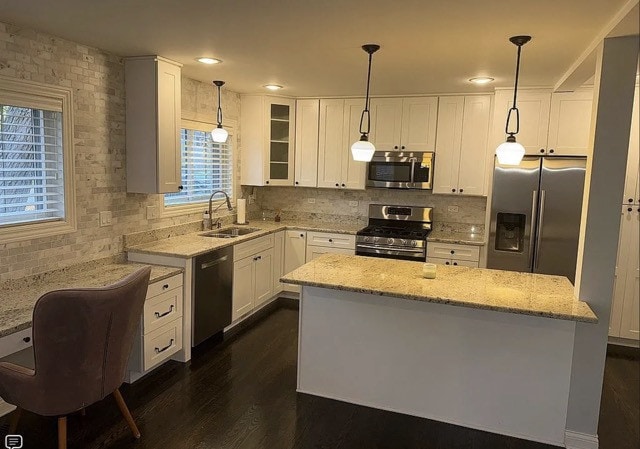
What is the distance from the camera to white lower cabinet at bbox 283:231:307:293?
17.0 ft

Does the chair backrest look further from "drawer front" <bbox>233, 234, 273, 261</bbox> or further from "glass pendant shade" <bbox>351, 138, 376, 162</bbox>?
"drawer front" <bbox>233, 234, 273, 261</bbox>

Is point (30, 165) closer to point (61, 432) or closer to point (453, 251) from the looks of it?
point (61, 432)

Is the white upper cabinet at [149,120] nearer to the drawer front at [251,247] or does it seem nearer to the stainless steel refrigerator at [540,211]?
the drawer front at [251,247]

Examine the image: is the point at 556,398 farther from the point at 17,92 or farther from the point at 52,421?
the point at 17,92

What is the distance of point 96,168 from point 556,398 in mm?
3402

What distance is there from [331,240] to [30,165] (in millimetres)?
2972

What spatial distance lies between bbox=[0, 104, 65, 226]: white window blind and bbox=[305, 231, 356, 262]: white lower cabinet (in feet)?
8.66

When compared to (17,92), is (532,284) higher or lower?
lower

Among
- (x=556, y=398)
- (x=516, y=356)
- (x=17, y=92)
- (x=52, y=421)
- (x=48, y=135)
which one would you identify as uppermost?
(x=17, y=92)

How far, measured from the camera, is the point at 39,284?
9.58ft

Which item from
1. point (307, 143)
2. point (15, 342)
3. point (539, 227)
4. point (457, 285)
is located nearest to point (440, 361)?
point (457, 285)

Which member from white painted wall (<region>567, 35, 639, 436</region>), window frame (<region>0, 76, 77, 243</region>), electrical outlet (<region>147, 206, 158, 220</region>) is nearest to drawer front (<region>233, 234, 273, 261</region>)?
electrical outlet (<region>147, 206, 158, 220</region>)

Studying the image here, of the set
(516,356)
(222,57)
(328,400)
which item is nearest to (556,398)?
(516,356)

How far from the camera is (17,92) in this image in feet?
9.00
